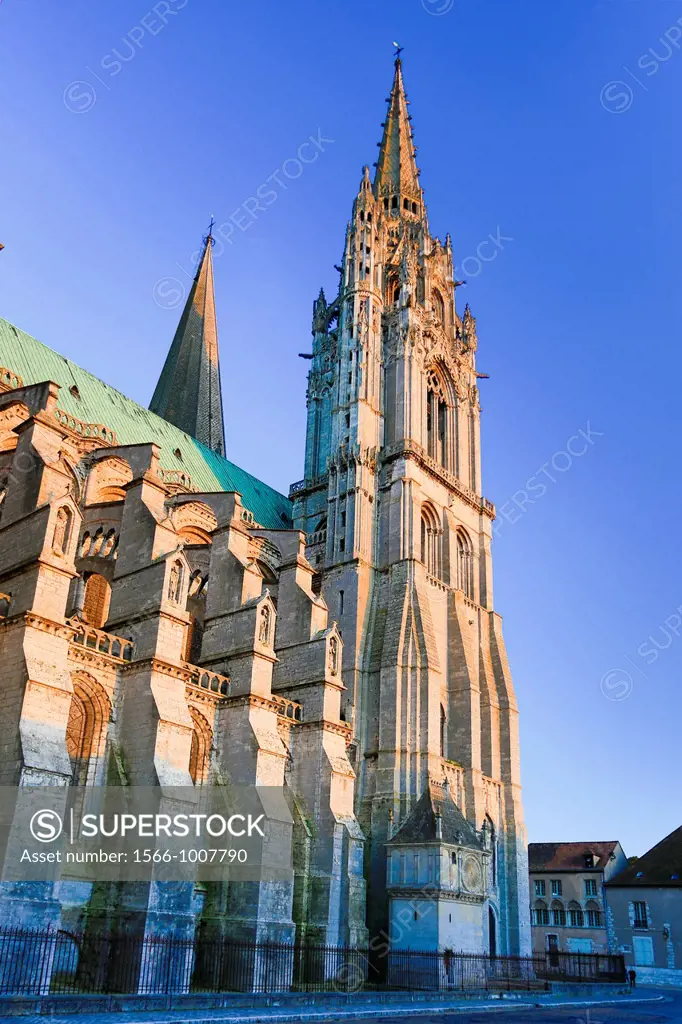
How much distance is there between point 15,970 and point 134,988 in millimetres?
3628

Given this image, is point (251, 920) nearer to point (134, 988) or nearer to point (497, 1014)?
point (134, 988)

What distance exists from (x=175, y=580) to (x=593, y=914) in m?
36.7

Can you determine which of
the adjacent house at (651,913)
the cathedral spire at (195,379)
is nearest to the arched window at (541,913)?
the adjacent house at (651,913)

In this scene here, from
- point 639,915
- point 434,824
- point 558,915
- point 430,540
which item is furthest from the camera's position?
point 558,915

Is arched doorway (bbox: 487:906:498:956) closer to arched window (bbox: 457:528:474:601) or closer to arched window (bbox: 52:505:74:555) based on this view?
arched window (bbox: 457:528:474:601)

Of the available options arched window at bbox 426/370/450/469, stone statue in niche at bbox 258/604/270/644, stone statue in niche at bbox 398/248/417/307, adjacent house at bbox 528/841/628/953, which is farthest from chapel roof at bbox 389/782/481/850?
stone statue in niche at bbox 398/248/417/307

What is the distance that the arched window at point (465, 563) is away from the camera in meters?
41.4

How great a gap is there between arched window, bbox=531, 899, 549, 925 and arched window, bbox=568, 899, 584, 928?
1600mm

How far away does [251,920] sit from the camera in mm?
22984

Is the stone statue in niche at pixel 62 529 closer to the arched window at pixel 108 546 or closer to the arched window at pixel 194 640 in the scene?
the arched window at pixel 108 546

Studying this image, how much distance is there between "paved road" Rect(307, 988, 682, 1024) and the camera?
19.3 m

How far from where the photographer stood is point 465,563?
4222cm

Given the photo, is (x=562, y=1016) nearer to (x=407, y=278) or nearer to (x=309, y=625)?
(x=309, y=625)

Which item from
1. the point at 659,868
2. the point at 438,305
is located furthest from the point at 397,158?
the point at 659,868
